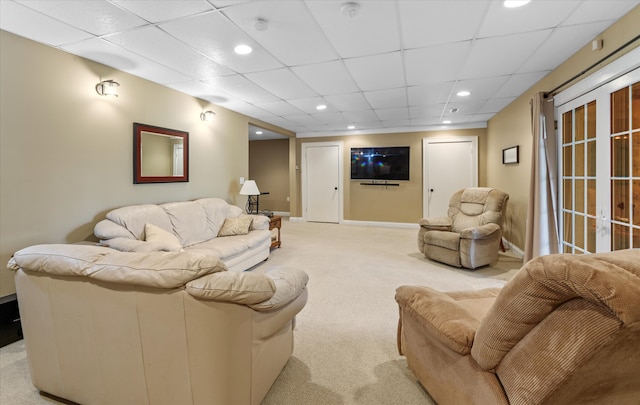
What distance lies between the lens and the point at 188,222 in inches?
142

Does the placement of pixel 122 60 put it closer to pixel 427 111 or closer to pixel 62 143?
pixel 62 143

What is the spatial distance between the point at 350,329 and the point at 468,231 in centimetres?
230

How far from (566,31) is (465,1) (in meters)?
1.18

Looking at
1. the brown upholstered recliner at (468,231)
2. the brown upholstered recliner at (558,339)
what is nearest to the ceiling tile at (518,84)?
the brown upholstered recliner at (468,231)

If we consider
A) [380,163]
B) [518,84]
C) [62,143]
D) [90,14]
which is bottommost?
[62,143]

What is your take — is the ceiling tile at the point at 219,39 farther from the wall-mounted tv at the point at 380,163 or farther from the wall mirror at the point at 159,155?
the wall-mounted tv at the point at 380,163

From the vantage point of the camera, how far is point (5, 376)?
182cm

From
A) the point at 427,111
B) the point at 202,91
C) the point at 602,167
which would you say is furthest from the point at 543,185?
the point at 202,91

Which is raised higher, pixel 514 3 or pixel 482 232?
pixel 514 3

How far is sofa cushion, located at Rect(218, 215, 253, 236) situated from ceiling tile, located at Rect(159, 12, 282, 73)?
2002 millimetres

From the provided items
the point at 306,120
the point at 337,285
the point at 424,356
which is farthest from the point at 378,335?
the point at 306,120

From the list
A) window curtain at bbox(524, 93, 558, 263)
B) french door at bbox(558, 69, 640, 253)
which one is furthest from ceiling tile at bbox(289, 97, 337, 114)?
french door at bbox(558, 69, 640, 253)

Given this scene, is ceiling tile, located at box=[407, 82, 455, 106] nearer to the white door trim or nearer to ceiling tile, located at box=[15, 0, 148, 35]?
the white door trim

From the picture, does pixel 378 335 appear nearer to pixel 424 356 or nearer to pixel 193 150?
pixel 424 356
